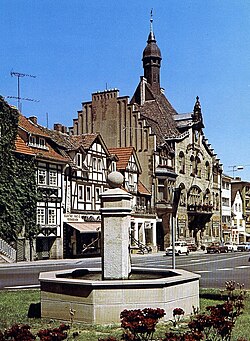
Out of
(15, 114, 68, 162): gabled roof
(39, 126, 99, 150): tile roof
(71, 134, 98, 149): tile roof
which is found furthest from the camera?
(71, 134, 98, 149): tile roof

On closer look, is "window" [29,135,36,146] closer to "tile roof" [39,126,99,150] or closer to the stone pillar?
"tile roof" [39,126,99,150]

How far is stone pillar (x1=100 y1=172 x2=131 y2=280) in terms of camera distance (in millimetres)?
13180

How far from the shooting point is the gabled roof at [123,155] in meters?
59.5

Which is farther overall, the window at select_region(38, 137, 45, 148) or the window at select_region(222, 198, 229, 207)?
the window at select_region(222, 198, 229, 207)

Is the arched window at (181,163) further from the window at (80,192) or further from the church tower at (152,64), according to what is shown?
the window at (80,192)

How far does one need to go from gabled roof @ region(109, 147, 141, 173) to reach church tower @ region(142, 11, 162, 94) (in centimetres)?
2026

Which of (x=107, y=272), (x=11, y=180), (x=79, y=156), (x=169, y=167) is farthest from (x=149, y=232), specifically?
(x=107, y=272)

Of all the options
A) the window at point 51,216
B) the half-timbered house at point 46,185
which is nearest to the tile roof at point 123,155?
the half-timbered house at point 46,185

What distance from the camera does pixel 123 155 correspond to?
200 ft

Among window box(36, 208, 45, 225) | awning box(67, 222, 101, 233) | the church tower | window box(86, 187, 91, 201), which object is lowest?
awning box(67, 222, 101, 233)

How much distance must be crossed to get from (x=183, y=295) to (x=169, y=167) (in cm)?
5584

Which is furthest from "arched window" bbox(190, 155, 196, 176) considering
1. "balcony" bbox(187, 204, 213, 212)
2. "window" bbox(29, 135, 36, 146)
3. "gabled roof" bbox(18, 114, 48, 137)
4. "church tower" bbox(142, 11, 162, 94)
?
"window" bbox(29, 135, 36, 146)

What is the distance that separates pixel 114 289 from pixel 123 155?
163 feet

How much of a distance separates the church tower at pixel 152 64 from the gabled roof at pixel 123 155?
20.3m
